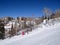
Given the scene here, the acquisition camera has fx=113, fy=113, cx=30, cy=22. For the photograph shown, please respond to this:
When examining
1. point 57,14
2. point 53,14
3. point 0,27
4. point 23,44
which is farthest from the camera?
point 53,14

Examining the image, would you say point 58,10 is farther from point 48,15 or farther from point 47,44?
point 47,44

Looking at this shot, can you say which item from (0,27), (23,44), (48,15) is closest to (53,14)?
(48,15)

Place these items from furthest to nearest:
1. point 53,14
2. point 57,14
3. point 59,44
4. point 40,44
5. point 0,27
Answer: point 53,14 < point 57,14 < point 0,27 < point 40,44 < point 59,44

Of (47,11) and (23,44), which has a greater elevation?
(47,11)

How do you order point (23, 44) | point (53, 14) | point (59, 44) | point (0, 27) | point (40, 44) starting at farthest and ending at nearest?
1. point (53, 14)
2. point (0, 27)
3. point (23, 44)
4. point (40, 44)
5. point (59, 44)

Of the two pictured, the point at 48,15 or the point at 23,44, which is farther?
the point at 48,15

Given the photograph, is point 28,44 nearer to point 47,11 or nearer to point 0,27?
point 0,27

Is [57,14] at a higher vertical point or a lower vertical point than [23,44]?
higher

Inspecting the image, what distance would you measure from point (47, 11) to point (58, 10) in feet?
Result: 10.2

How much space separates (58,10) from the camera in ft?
106

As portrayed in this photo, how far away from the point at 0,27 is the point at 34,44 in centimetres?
1534

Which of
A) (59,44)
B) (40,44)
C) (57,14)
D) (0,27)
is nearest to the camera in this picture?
(59,44)

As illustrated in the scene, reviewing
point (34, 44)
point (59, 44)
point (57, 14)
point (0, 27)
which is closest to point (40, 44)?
point (34, 44)

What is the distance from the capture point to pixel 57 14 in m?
32.0
